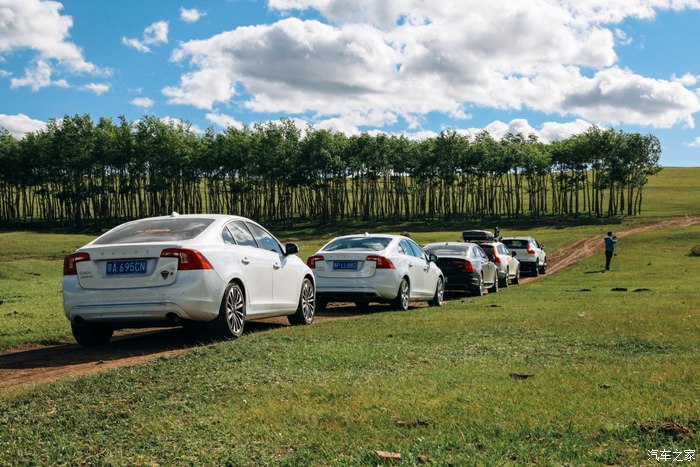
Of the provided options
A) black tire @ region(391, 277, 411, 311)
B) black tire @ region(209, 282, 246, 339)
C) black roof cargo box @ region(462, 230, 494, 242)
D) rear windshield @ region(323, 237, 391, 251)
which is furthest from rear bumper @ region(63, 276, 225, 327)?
black roof cargo box @ region(462, 230, 494, 242)

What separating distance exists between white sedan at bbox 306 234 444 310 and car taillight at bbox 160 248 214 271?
18.9 ft

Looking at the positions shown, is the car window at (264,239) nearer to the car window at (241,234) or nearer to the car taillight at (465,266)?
the car window at (241,234)

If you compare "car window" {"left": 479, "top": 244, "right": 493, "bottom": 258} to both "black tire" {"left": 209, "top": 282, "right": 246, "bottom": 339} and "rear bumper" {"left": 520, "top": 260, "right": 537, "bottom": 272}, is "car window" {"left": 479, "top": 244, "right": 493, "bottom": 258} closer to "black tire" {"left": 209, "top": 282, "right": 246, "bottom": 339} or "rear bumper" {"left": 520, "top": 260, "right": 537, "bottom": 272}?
"rear bumper" {"left": 520, "top": 260, "right": 537, "bottom": 272}

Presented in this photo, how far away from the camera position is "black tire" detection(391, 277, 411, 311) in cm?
1539

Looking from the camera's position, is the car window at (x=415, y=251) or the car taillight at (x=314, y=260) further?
the car window at (x=415, y=251)

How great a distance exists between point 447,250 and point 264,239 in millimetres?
10606

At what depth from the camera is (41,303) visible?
55.7 ft

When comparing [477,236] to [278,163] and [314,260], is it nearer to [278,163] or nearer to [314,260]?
[314,260]

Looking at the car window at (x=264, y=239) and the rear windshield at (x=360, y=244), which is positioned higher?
the car window at (x=264, y=239)

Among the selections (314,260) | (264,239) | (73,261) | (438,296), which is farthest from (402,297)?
(73,261)

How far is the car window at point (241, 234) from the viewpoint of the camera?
10.7 metres

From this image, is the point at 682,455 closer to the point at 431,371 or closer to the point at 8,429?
the point at 431,371

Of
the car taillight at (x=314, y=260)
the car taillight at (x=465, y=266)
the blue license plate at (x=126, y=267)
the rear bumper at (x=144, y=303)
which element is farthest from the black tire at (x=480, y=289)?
the blue license plate at (x=126, y=267)

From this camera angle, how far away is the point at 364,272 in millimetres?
14969
